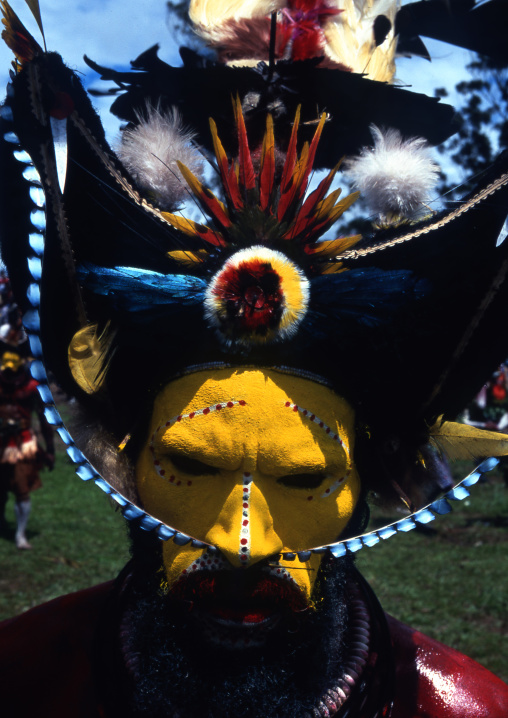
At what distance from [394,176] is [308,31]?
566 millimetres

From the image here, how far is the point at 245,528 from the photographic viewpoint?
5.89ft

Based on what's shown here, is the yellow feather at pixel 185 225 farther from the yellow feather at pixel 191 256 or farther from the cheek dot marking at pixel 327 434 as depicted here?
the cheek dot marking at pixel 327 434

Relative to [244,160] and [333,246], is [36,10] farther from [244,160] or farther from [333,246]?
[333,246]

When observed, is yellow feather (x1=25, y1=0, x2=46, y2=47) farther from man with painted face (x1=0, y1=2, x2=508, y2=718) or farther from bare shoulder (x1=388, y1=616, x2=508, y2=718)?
bare shoulder (x1=388, y1=616, x2=508, y2=718)

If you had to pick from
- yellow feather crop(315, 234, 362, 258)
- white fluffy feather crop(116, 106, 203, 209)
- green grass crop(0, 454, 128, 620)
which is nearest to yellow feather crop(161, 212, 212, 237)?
white fluffy feather crop(116, 106, 203, 209)

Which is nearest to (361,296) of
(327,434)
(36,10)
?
(327,434)

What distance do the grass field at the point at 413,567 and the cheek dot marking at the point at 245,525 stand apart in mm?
4538

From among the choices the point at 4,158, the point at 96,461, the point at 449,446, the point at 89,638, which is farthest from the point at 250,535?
the point at 4,158

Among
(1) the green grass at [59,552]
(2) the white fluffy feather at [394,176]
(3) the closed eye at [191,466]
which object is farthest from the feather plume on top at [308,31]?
(1) the green grass at [59,552]

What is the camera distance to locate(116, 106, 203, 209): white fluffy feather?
6.75 feet

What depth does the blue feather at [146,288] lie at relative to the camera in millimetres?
1911

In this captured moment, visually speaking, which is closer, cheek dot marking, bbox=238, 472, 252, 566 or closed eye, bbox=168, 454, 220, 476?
cheek dot marking, bbox=238, 472, 252, 566

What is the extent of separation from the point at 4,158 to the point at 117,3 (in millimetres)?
529

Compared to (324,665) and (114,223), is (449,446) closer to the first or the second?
(324,665)
